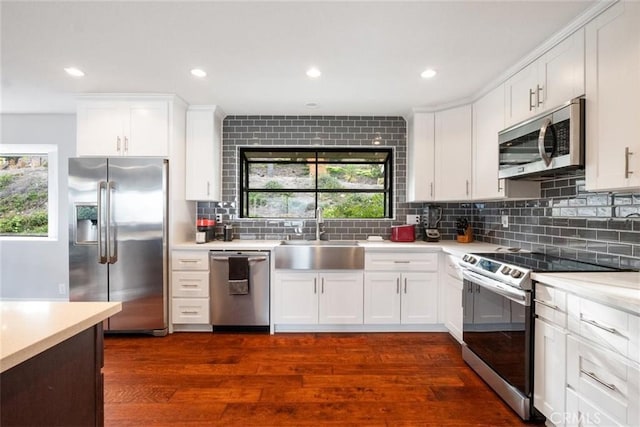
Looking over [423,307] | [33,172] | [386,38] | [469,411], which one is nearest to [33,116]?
[33,172]

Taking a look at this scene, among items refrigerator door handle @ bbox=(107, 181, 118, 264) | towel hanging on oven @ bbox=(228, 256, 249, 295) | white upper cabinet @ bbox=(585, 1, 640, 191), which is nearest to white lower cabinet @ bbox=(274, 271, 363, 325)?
towel hanging on oven @ bbox=(228, 256, 249, 295)

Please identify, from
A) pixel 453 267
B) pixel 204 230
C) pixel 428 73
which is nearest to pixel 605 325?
pixel 453 267

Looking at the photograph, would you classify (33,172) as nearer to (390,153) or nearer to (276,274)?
(276,274)

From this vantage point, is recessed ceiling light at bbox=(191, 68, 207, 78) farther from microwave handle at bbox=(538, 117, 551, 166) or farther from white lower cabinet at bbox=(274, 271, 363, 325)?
microwave handle at bbox=(538, 117, 551, 166)

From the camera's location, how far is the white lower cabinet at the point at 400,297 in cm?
315

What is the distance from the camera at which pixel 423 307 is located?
3.16 m

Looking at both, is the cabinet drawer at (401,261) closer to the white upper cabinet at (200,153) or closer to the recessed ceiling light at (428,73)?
the recessed ceiling light at (428,73)

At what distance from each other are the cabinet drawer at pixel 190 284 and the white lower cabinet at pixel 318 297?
0.73m

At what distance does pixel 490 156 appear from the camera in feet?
9.21

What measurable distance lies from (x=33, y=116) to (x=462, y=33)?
487 cm

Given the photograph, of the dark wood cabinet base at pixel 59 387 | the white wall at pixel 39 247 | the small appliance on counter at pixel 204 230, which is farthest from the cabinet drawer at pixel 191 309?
the dark wood cabinet base at pixel 59 387

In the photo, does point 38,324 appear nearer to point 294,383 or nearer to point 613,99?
point 294,383

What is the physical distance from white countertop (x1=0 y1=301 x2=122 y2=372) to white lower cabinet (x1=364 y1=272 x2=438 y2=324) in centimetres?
240

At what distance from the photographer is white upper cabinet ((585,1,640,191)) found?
A: 152cm
